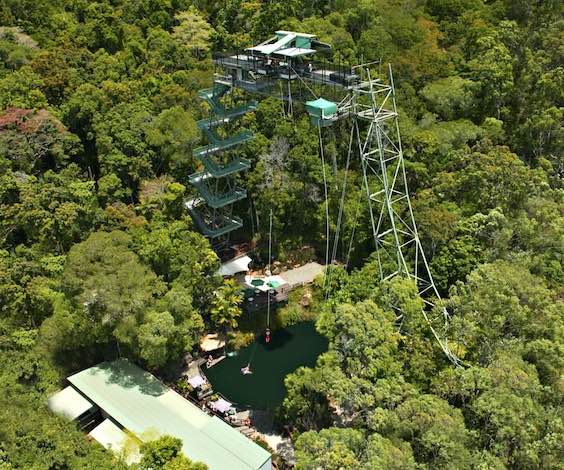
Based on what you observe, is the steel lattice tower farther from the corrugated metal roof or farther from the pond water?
the corrugated metal roof

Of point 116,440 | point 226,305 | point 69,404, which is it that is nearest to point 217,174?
point 226,305

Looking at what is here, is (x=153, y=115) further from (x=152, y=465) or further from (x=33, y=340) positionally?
(x=152, y=465)

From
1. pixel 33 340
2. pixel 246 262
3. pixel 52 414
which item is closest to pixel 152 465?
pixel 52 414

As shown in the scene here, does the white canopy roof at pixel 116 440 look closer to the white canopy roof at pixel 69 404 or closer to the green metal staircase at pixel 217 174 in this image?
the white canopy roof at pixel 69 404

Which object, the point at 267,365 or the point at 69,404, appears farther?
the point at 267,365

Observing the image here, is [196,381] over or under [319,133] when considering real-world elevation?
under

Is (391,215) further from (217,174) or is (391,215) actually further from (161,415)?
(161,415)
